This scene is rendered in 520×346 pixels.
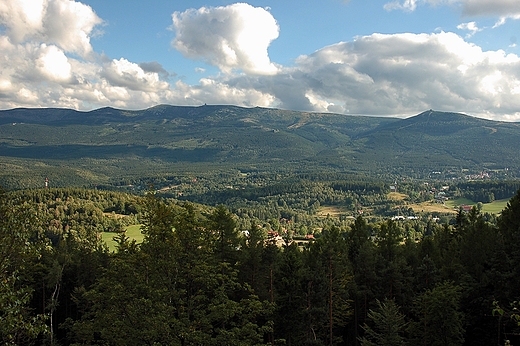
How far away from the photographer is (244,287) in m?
20.1

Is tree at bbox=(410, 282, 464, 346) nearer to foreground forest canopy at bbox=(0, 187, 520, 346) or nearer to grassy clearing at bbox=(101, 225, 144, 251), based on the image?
foreground forest canopy at bbox=(0, 187, 520, 346)

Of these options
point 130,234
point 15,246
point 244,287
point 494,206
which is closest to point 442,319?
point 244,287

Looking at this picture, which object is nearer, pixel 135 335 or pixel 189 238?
pixel 135 335

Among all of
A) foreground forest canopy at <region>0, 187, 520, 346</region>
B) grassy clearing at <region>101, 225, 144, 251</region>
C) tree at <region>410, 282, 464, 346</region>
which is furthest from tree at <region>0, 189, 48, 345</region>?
grassy clearing at <region>101, 225, 144, 251</region>

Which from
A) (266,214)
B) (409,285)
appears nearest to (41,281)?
(409,285)

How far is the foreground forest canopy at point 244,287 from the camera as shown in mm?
15656

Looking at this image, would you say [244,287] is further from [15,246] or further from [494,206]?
[494,206]

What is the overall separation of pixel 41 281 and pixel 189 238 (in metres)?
36.2

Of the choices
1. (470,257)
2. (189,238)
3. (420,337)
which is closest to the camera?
(189,238)

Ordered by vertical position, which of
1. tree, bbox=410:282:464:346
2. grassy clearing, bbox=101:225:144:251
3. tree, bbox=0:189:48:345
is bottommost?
grassy clearing, bbox=101:225:144:251

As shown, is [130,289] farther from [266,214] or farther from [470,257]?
[266,214]

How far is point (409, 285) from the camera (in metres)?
35.3

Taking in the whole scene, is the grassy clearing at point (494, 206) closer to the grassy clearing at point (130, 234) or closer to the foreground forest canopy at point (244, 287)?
the foreground forest canopy at point (244, 287)

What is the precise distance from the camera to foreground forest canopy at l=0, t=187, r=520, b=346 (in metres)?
15.7
